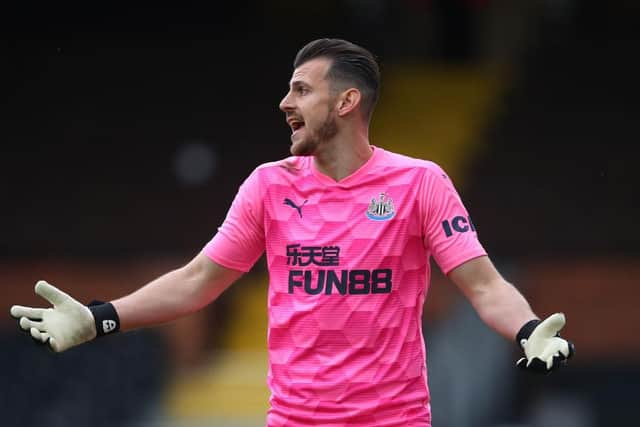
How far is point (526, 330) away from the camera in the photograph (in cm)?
450

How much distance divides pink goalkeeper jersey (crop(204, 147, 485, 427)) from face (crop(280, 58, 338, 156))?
150 mm

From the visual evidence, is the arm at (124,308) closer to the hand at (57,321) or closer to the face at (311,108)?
the hand at (57,321)

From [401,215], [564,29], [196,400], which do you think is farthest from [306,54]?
[564,29]

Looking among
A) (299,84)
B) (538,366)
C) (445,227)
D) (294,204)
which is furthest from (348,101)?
(538,366)

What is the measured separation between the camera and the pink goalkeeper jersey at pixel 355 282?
15.3 ft

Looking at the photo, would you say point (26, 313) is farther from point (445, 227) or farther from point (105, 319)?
point (445, 227)

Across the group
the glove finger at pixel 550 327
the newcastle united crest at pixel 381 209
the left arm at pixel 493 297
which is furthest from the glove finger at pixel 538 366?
the newcastle united crest at pixel 381 209

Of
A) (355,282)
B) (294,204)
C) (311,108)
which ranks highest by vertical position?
(311,108)

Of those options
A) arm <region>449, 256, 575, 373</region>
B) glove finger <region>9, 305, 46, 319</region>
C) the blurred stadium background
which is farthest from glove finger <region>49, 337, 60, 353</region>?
the blurred stadium background

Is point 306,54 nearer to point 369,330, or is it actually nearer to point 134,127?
point 369,330

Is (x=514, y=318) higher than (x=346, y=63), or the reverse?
(x=346, y=63)

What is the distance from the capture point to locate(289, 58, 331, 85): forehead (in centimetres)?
493

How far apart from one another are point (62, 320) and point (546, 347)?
1.82 m

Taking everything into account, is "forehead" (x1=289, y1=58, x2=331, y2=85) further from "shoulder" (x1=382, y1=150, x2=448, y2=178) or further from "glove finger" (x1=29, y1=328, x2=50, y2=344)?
"glove finger" (x1=29, y1=328, x2=50, y2=344)
